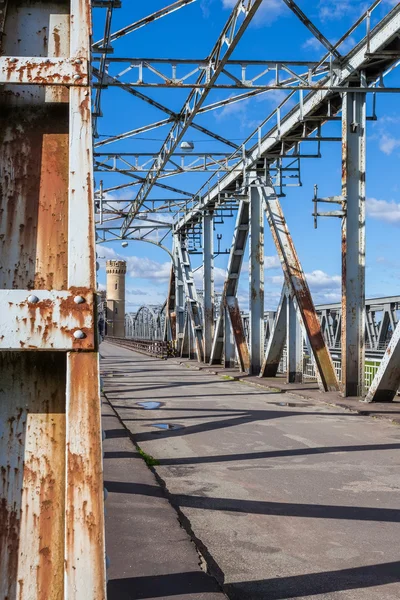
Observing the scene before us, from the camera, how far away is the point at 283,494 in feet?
20.4

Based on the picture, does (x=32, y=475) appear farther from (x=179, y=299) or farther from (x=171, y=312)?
(x=171, y=312)

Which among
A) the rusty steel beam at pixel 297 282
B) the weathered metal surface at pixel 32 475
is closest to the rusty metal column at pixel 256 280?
the rusty steel beam at pixel 297 282

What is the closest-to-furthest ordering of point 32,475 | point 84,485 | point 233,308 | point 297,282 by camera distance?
1. point 84,485
2. point 32,475
3. point 297,282
4. point 233,308

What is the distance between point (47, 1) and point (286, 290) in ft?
45.2

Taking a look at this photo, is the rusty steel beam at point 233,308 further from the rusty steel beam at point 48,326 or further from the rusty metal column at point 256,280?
the rusty steel beam at point 48,326

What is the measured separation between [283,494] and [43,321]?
4.30 metres

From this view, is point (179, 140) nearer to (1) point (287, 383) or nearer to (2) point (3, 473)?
(1) point (287, 383)

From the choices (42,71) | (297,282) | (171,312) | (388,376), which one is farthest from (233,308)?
(42,71)

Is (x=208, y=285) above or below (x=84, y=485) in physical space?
above

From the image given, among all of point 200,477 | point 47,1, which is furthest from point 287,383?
point 47,1

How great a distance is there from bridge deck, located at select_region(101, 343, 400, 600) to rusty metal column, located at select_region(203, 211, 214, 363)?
48.1 feet

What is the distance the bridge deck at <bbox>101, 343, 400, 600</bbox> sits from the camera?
165 inches

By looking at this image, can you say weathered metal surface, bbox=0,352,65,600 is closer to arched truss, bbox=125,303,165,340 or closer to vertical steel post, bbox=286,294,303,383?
vertical steel post, bbox=286,294,303,383

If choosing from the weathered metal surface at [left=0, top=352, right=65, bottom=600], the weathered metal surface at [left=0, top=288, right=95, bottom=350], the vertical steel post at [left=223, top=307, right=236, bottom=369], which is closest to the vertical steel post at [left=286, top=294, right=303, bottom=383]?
the vertical steel post at [left=223, top=307, right=236, bottom=369]
